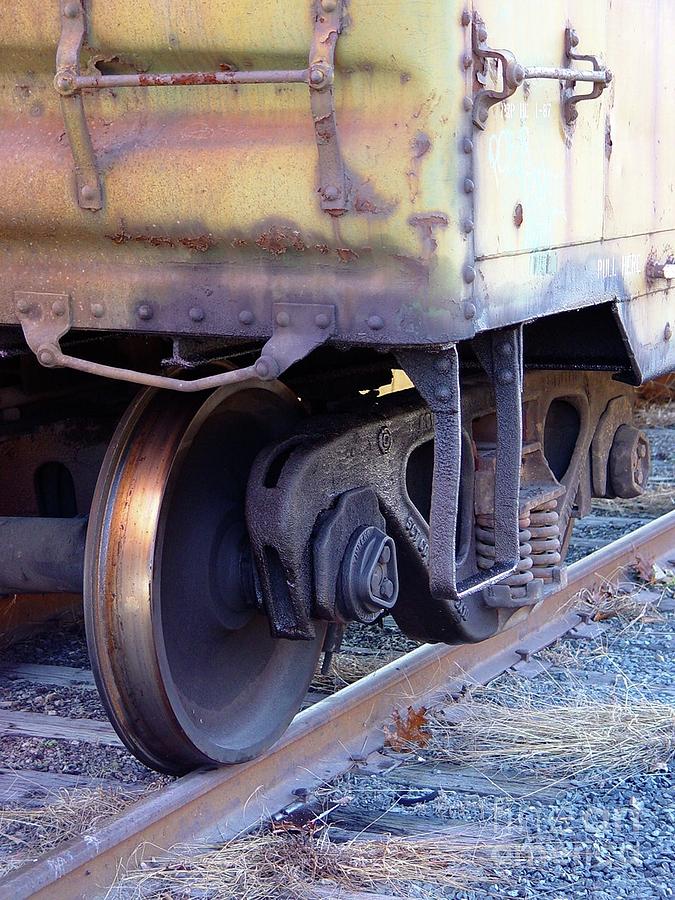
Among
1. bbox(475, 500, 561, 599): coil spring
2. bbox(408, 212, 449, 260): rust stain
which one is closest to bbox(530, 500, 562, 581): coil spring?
bbox(475, 500, 561, 599): coil spring

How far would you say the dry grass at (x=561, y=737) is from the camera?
3.62 m

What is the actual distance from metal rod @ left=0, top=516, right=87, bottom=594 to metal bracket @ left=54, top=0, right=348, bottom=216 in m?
1.13

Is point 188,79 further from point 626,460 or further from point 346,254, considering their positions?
point 626,460

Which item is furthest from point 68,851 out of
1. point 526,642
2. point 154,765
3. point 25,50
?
point 526,642

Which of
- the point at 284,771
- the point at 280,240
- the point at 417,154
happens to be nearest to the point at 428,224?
the point at 417,154

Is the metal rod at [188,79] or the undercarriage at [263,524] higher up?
the metal rod at [188,79]

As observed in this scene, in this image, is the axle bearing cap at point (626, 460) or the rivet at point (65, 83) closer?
the rivet at point (65, 83)

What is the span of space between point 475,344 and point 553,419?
5.83 ft

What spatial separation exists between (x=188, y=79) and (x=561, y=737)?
91.1 inches

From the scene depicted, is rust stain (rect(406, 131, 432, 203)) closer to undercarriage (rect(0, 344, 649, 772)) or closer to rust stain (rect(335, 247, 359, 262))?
rust stain (rect(335, 247, 359, 262))

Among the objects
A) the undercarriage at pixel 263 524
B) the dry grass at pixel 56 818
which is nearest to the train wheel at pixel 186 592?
the undercarriage at pixel 263 524

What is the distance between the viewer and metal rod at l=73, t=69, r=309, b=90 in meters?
2.43

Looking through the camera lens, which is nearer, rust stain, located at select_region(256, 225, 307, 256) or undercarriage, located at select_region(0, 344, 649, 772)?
rust stain, located at select_region(256, 225, 307, 256)

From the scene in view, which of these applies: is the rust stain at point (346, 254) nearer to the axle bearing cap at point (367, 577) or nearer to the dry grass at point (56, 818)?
the axle bearing cap at point (367, 577)
